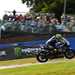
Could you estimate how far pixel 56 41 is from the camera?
15.1m

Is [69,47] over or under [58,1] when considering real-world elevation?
under

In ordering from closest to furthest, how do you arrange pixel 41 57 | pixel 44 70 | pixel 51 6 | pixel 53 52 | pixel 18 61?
1. pixel 44 70
2. pixel 18 61
3. pixel 41 57
4. pixel 53 52
5. pixel 51 6

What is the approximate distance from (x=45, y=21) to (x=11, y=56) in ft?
7.53

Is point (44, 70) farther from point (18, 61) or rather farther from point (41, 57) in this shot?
point (18, 61)

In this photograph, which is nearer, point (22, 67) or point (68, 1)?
point (22, 67)

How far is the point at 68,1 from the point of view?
618 inches

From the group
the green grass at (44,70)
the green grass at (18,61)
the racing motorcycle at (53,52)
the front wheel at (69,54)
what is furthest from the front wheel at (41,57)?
the front wheel at (69,54)

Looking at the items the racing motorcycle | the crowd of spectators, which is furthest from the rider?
the crowd of spectators

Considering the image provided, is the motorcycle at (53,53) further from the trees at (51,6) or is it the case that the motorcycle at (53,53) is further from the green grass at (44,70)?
the trees at (51,6)

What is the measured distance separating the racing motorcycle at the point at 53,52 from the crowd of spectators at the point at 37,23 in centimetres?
91

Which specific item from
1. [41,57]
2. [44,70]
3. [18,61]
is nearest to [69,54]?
[41,57]

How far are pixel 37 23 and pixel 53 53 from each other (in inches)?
61.3

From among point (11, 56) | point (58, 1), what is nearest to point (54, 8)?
point (58, 1)

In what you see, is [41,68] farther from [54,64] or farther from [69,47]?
[69,47]
